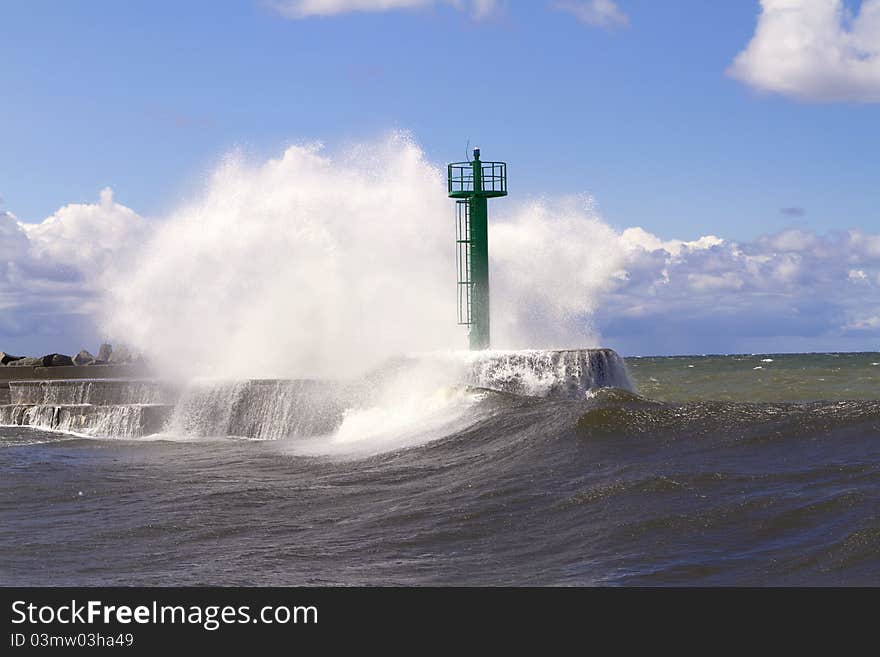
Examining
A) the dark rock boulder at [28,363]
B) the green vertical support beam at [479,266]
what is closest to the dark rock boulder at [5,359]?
the dark rock boulder at [28,363]

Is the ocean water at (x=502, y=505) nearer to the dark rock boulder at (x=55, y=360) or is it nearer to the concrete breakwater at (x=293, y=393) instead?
the concrete breakwater at (x=293, y=393)

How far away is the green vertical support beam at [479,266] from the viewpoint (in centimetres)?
1942

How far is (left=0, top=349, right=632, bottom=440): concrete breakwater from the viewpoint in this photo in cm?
1545

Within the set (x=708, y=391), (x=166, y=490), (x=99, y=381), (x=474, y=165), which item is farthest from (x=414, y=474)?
(x=708, y=391)

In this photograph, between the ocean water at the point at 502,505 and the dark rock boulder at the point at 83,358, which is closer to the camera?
the ocean water at the point at 502,505

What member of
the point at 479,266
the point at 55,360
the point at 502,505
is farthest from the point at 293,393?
the point at 55,360

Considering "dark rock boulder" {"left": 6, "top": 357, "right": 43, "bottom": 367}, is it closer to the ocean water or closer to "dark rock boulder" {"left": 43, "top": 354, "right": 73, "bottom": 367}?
"dark rock boulder" {"left": 43, "top": 354, "right": 73, "bottom": 367}

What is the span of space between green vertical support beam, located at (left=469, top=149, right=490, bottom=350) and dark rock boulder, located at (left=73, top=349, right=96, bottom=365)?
12.8m

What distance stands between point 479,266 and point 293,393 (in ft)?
15.6

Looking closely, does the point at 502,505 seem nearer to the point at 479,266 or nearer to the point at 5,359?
the point at 479,266

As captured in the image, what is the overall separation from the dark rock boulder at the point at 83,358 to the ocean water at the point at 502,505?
1505 centimetres

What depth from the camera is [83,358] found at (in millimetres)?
28000
